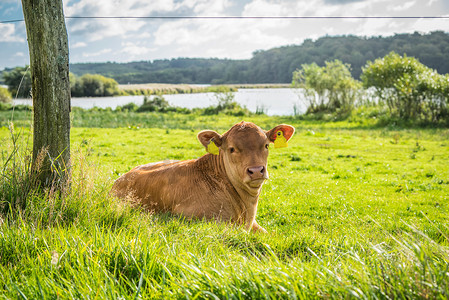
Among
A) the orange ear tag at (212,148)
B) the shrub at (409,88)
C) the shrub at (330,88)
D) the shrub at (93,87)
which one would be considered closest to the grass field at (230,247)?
the orange ear tag at (212,148)

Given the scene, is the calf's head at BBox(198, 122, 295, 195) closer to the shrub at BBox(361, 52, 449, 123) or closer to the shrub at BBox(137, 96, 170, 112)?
the shrub at BBox(361, 52, 449, 123)

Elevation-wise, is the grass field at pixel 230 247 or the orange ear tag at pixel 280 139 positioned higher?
the orange ear tag at pixel 280 139

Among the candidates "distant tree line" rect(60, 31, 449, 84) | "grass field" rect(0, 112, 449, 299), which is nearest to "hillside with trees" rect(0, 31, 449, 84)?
"distant tree line" rect(60, 31, 449, 84)

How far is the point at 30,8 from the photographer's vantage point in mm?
4809

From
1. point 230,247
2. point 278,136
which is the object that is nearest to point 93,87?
point 278,136

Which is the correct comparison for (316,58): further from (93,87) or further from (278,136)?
(278,136)

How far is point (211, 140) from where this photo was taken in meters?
5.81

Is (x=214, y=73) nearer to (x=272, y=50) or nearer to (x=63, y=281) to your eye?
(x=272, y=50)

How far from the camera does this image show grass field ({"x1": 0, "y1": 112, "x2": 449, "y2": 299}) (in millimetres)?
2570

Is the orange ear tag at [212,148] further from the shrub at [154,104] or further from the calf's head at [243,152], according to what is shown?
the shrub at [154,104]

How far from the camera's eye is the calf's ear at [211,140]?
580 cm

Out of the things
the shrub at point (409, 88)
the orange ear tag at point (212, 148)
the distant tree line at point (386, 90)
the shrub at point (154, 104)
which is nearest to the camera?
the orange ear tag at point (212, 148)

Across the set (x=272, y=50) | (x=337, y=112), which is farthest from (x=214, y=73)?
(x=337, y=112)

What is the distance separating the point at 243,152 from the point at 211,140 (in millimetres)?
646
